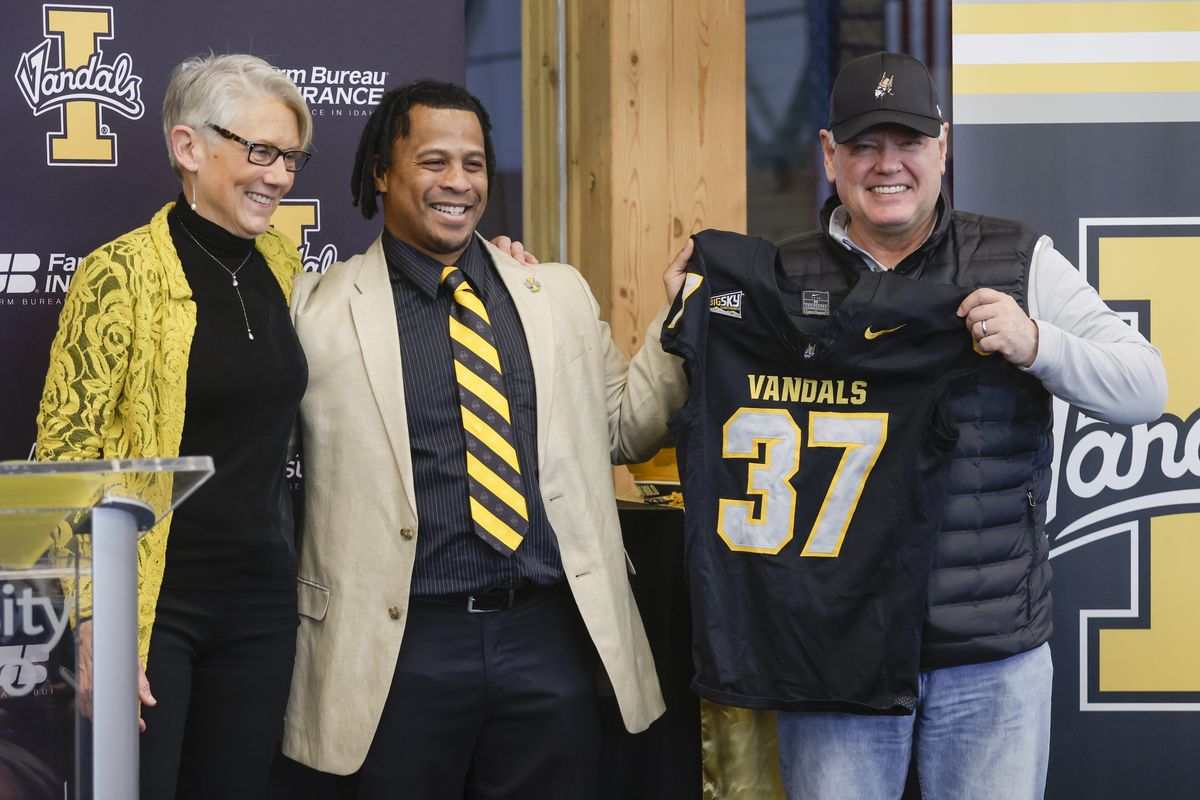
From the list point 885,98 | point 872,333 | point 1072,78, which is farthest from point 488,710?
point 1072,78

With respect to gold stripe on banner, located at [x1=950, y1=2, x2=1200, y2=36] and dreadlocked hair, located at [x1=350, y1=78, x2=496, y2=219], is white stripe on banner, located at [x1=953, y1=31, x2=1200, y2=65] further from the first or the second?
dreadlocked hair, located at [x1=350, y1=78, x2=496, y2=219]

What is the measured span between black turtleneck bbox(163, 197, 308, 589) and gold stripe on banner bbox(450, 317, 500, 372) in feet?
0.89

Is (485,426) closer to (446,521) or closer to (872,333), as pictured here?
(446,521)

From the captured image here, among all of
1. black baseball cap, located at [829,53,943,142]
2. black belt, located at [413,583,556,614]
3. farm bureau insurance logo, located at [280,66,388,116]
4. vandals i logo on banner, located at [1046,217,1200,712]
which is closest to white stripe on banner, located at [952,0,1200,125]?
vandals i logo on banner, located at [1046,217,1200,712]

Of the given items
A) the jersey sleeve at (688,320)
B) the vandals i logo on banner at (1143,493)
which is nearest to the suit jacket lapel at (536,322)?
the jersey sleeve at (688,320)

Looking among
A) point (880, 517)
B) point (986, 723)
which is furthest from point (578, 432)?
point (986, 723)

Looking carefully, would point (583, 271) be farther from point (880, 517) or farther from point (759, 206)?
point (880, 517)

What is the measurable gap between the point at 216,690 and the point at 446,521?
1.52 feet

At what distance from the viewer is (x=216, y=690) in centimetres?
205

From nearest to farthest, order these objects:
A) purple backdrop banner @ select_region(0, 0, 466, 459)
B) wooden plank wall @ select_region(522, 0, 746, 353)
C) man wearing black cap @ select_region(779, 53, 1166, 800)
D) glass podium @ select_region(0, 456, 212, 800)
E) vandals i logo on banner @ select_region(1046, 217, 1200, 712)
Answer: glass podium @ select_region(0, 456, 212, 800)
man wearing black cap @ select_region(779, 53, 1166, 800)
purple backdrop banner @ select_region(0, 0, 466, 459)
vandals i logo on banner @ select_region(1046, 217, 1200, 712)
wooden plank wall @ select_region(522, 0, 746, 353)

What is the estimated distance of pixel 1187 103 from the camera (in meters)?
3.19

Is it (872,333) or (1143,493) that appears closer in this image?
(872,333)

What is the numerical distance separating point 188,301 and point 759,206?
1.95 meters

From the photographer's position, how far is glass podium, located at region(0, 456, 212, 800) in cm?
121
